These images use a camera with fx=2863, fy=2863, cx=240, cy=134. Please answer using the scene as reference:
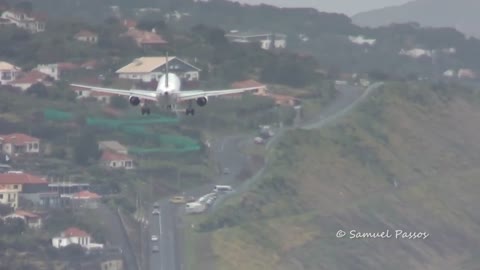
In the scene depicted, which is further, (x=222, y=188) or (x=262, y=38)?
(x=262, y=38)

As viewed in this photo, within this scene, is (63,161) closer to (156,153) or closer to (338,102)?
(156,153)

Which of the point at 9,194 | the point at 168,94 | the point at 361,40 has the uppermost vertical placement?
the point at 168,94

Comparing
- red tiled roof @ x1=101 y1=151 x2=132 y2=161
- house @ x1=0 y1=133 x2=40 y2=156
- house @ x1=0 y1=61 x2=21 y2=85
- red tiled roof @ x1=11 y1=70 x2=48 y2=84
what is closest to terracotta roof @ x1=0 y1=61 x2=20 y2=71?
house @ x1=0 y1=61 x2=21 y2=85

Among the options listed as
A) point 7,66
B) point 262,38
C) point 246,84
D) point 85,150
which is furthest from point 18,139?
point 262,38

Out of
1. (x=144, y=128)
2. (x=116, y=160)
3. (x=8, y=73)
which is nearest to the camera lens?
(x=116, y=160)

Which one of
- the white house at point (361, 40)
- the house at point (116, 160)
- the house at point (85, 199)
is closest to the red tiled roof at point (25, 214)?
the house at point (85, 199)

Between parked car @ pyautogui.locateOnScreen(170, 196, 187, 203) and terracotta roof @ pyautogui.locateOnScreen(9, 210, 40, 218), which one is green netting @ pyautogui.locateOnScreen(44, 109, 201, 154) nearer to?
parked car @ pyautogui.locateOnScreen(170, 196, 187, 203)

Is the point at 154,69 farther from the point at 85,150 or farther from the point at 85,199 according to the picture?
the point at 85,199

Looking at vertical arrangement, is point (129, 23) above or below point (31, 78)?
below
